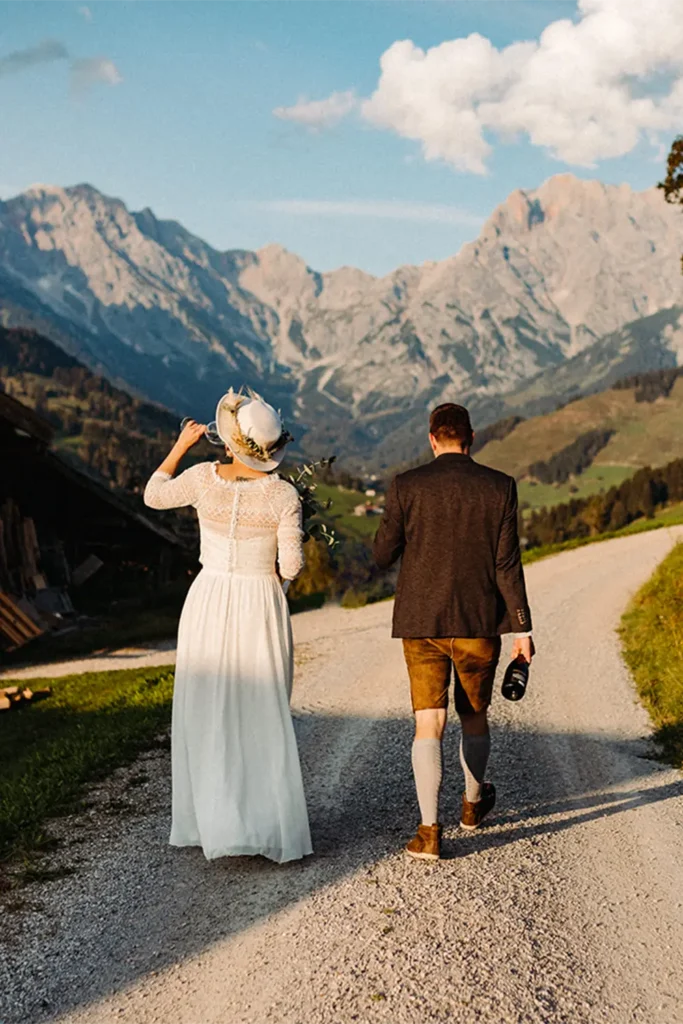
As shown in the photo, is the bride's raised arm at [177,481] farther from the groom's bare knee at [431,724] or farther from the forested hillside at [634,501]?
the forested hillside at [634,501]

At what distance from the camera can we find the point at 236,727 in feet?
22.8

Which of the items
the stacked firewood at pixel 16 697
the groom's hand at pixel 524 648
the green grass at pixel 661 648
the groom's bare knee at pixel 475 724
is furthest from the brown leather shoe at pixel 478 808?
the stacked firewood at pixel 16 697

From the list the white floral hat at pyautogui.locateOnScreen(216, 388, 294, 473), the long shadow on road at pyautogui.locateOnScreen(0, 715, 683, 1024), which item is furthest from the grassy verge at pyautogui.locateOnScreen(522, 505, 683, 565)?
the white floral hat at pyautogui.locateOnScreen(216, 388, 294, 473)

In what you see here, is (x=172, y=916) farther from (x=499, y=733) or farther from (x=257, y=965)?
(x=499, y=733)

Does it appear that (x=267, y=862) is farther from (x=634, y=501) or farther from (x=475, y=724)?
(x=634, y=501)

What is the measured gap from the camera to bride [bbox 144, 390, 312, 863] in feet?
22.4

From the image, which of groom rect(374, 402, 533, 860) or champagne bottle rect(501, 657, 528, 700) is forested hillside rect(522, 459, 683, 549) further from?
groom rect(374, 402, 533, 860)

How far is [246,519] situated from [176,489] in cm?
58

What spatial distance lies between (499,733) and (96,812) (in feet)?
15.6

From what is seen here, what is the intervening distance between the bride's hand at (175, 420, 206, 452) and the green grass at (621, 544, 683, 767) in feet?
19.3

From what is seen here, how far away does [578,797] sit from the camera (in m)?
8.54

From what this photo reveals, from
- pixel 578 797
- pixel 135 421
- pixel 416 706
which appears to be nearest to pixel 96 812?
pixel 416 706

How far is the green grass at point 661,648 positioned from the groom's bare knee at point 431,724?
13.1ft

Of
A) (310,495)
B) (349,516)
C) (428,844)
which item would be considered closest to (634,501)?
(310,495)
